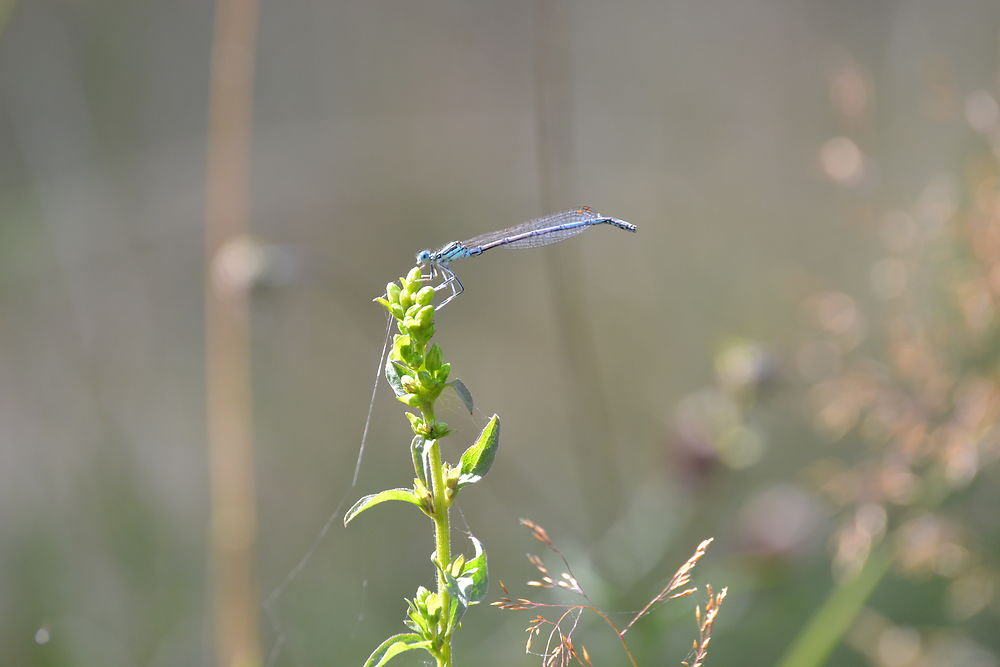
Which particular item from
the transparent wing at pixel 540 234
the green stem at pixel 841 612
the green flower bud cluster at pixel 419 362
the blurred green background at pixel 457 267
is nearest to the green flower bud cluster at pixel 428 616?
the green flower bud cluster at pixel 419 362

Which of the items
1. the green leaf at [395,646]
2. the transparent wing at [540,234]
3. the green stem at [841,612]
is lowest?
the green stem at [841,612]

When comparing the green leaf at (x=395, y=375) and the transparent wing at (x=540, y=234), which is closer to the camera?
the green leaf at (x=395, y=375)

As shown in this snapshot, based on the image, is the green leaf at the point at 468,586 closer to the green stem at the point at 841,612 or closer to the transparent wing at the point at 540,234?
the transparent wing at the point at 540,234

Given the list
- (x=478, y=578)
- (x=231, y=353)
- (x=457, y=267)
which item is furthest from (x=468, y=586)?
(x=231, y=353)

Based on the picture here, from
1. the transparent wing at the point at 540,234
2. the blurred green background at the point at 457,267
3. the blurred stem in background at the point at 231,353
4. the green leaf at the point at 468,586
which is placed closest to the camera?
the green leaf at the point at 468,586

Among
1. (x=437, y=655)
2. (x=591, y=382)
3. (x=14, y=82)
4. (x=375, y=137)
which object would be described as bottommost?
(x=591, y=382)

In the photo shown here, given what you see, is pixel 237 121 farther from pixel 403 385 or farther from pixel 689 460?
pixel 403 385

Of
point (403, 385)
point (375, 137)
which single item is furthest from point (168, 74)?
point (403, 385)
